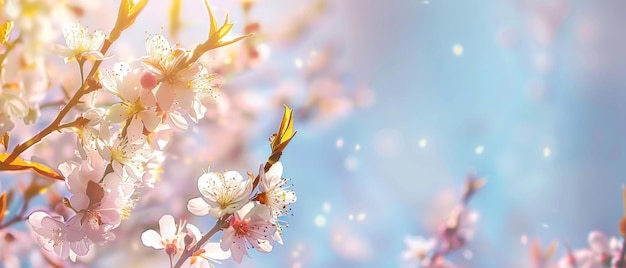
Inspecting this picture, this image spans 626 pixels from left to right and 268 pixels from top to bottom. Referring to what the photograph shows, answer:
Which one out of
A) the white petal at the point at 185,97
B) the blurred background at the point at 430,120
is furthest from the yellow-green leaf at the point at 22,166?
the blurred background at the point at 430,120

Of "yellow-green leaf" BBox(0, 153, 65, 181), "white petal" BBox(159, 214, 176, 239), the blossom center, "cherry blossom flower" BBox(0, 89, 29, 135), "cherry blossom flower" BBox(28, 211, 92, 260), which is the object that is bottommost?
"cherry blossom flower" BBox(28, 211, 92, 260)

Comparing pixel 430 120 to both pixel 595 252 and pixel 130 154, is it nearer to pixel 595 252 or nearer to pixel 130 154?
pixel 595 252

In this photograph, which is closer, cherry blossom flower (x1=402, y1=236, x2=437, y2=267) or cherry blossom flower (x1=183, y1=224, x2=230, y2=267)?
cherry blossom flower (x1=183, y1=224, x2=230, y2=267)

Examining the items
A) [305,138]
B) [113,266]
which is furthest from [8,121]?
[305,138]

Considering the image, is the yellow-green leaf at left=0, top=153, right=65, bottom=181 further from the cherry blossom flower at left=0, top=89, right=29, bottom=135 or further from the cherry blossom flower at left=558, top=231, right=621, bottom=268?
the cherry blossom flower at left=558, top=231, right=621, bottom=268

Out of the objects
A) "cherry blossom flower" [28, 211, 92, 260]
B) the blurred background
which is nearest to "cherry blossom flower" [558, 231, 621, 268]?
A: the blurred background

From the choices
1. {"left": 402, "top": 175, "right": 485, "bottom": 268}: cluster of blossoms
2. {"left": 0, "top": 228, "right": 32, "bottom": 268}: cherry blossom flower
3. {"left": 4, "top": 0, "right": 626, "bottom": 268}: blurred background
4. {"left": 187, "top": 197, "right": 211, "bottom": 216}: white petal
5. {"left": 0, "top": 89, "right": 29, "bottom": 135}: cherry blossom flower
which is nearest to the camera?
{"left": 0, "top": 89, "right": 29, "bottom": 135}: cherry blossom flower

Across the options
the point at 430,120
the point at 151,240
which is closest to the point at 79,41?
the point at 151,240
